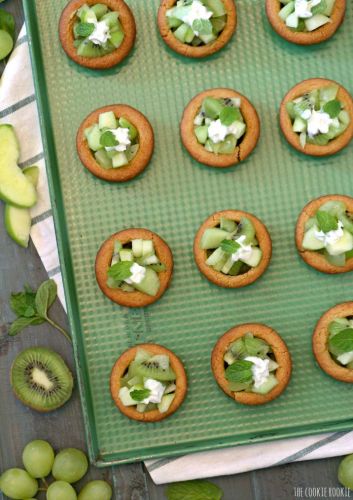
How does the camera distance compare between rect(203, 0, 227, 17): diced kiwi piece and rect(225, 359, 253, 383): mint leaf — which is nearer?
rect(225, 359, 253, 383): mint leaf

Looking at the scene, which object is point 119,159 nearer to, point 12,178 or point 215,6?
point 12,178

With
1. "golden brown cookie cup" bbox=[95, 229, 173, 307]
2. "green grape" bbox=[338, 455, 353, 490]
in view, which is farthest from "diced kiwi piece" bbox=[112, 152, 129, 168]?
"green grape" bbox=[338, 455, 353, 490]

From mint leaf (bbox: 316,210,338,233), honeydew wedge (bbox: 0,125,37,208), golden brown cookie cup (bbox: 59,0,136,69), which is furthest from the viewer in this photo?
honeydew wedge (bbox: 0,125,37,208)

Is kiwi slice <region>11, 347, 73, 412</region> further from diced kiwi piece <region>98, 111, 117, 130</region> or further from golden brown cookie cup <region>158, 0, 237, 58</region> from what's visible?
golden brown cookie cup <region>158, 0, 237, 58</region>

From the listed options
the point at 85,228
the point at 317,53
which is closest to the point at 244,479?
the point at 85,228

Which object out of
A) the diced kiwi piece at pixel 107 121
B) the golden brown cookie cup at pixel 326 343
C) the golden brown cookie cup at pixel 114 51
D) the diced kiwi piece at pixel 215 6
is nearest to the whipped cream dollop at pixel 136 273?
the diced kiwi piece at pixel 107 121

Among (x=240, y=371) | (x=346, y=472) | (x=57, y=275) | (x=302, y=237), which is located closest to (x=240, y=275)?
(x=302, y=237)
